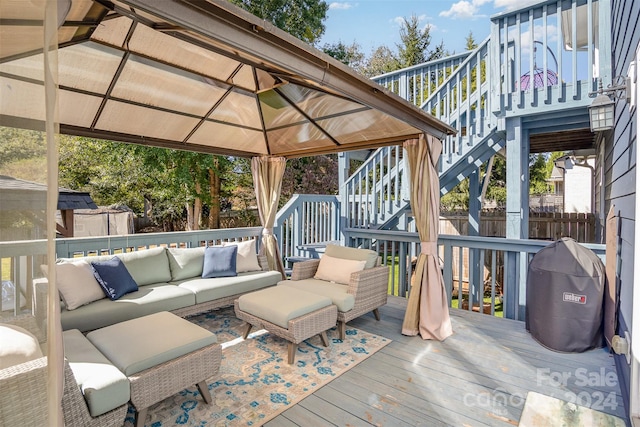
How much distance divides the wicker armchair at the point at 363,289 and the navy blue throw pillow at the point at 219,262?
905mm

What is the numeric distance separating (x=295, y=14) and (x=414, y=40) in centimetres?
490

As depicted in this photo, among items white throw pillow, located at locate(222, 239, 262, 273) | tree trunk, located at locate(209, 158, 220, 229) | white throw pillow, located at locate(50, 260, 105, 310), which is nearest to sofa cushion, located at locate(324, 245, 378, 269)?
white throw pillow, located at locate(222, 239, 262, 273)

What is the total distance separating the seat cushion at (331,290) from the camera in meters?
3.56

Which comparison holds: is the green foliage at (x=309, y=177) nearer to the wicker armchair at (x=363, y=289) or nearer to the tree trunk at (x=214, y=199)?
the tree trunk at (x=214, y=199)

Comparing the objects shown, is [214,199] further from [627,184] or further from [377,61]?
[627,184]

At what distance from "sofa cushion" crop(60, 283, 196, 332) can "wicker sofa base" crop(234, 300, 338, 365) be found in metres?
0.73

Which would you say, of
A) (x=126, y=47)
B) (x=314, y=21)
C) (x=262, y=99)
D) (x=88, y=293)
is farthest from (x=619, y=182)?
(x=314, y=21)

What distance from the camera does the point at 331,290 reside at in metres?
3.84

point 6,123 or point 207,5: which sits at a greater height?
point 207,5

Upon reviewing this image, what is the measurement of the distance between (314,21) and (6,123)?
12951mm

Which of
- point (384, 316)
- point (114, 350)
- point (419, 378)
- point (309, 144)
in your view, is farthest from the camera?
point (309, 144)

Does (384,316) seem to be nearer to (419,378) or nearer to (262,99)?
(419,378)

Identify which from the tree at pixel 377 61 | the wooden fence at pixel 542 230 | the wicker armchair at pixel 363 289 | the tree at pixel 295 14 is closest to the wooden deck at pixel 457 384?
the wicker armchair at pixel 363 289

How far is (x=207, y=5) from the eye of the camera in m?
1.73
